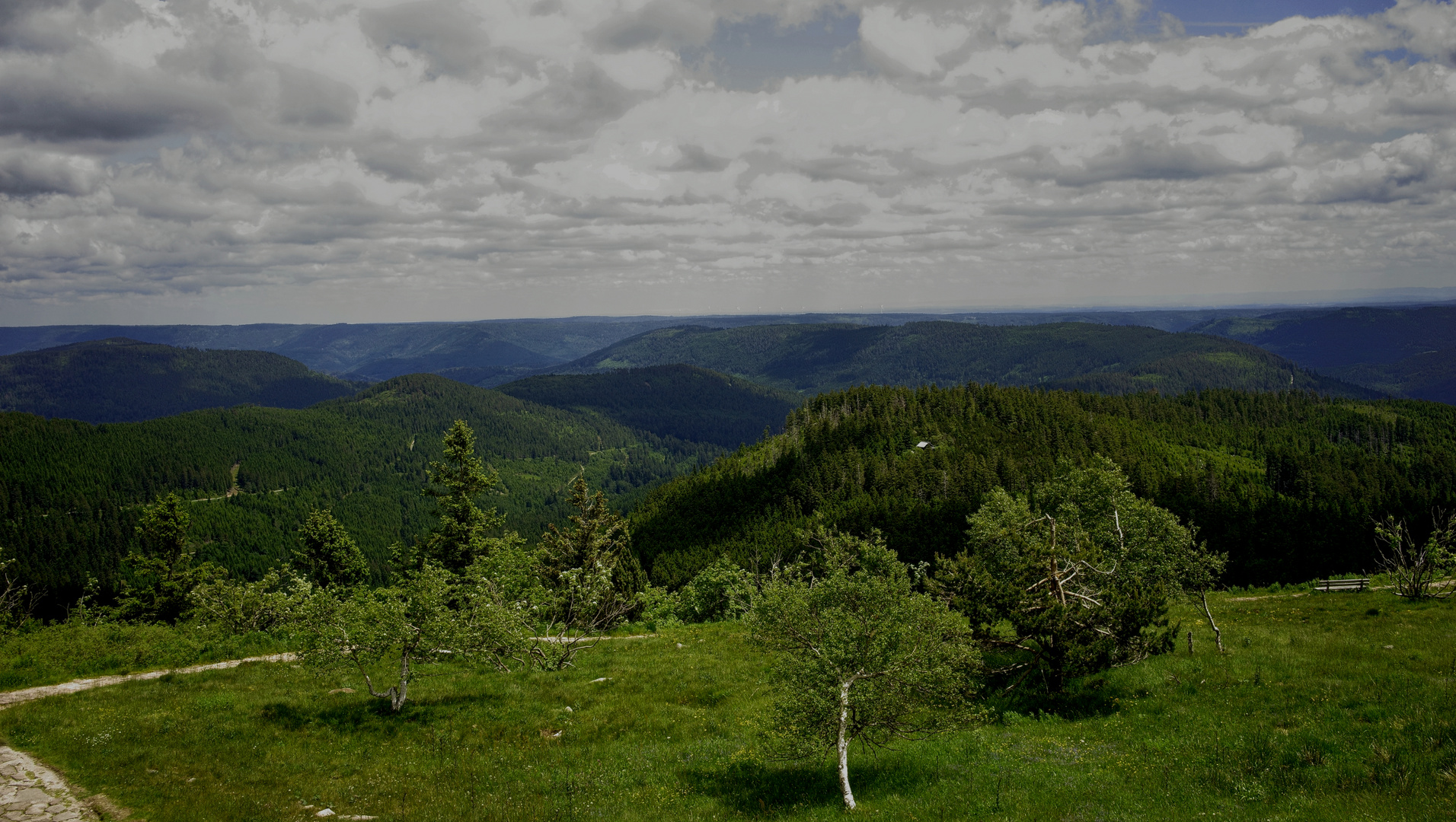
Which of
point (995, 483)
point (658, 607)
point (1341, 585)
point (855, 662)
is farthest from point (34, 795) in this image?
point (995, 483)

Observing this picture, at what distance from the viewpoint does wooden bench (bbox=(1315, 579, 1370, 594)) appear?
5288 cm

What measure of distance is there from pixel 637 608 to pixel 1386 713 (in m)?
60.6

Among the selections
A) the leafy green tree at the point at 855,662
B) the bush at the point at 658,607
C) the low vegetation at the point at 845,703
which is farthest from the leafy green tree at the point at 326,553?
the leafy green tree at the point at 855,662

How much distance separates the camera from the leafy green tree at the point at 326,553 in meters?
72.9

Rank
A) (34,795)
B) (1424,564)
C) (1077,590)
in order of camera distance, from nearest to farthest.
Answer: (34,795) → (1077,590) → (1424,564)

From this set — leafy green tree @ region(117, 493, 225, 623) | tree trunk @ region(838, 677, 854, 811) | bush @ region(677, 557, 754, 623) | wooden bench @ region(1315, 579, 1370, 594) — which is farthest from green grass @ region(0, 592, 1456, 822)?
leafy green tree @ region(117, 493, 225, 623)

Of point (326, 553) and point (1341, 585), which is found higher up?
point (1341, 585)

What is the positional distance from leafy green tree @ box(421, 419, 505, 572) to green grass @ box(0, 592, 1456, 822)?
25359mm

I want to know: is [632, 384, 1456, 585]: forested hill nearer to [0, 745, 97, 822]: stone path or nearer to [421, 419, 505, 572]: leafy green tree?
[421, 419, 505, 572]: leafy green tree

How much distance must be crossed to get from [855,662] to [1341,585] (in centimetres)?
5967

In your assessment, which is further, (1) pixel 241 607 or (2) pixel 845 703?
(1) pixel 241 607

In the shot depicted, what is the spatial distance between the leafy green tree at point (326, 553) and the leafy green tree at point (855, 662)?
67.1 m

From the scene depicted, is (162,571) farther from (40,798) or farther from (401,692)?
(40,798)

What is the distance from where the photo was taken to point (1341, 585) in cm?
5584
